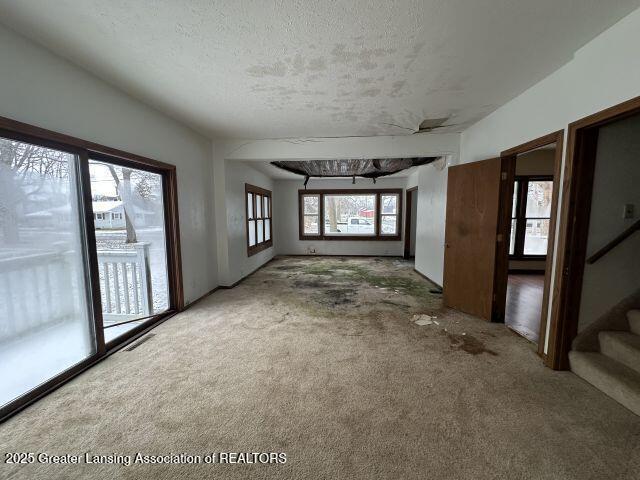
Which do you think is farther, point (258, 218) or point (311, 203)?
point (311, 203)

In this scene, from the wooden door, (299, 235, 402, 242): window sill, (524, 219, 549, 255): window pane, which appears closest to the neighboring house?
the wooden door

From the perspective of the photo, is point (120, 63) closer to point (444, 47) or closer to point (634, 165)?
point (444, 47)

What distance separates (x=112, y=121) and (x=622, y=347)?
4618 millimetres

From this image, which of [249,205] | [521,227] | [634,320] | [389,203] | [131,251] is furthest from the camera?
[389,203]

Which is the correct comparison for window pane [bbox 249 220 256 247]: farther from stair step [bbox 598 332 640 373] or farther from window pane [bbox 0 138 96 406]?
stair step [bbox 598 332 640 373]

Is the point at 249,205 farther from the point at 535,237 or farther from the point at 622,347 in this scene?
the point at 535,237

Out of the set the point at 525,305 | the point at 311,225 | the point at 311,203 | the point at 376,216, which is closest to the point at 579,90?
the point at 525,305

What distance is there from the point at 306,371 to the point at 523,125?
121 inches

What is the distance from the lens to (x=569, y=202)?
198 cm

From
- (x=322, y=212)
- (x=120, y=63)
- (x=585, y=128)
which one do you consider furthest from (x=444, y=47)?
(x=322, y=212)

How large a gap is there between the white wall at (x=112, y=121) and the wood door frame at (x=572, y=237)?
386 cm

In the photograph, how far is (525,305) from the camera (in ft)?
11.7

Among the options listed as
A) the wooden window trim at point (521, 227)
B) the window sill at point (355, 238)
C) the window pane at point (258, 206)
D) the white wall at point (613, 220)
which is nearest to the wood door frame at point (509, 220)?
the white wall at point (613, 220)

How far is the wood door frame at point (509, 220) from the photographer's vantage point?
215 centimetres
